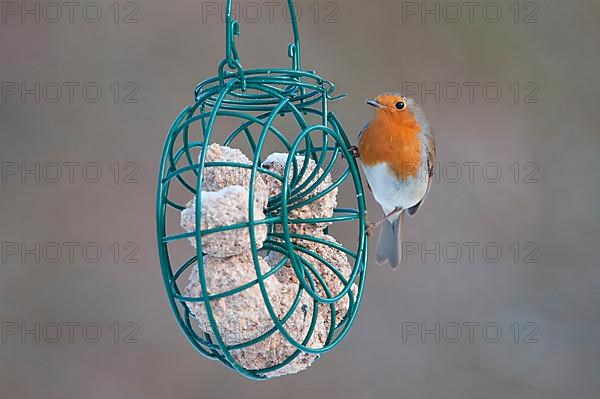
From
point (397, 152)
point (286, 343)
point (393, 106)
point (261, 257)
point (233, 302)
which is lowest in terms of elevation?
point (286, 343)

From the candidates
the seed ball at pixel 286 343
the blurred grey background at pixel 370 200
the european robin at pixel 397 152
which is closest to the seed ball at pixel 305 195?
the seed ball at pixel 286 343

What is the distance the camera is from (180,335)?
14.7 ft

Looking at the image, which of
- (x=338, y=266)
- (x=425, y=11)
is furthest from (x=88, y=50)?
(x=338, y=266)

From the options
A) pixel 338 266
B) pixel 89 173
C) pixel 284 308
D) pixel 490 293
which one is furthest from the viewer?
pixel 490 293

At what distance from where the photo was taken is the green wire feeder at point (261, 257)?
2016mm

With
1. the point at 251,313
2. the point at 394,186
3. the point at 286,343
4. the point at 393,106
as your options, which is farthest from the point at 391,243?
the point at 251,313

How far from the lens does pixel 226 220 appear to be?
202 cm

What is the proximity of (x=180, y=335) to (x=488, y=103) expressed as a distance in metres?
2.36

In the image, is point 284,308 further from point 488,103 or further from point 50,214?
point 488,103

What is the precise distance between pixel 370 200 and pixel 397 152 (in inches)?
58.7

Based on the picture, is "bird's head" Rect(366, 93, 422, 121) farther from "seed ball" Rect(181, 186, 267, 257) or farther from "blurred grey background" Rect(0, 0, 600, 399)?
"blurred grey background" Rect(0, 0, 600, 399)

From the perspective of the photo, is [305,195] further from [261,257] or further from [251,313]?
[251,313]

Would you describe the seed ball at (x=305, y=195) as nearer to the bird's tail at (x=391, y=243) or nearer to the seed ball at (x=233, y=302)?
the seed ball at (x=233, y=302)

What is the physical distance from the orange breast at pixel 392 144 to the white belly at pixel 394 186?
0.02 metres
